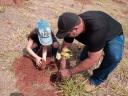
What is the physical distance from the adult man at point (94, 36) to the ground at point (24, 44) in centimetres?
48

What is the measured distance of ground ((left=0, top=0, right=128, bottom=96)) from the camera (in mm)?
4859

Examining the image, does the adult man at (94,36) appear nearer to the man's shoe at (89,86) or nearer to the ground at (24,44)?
the man's shoe at (89,86)

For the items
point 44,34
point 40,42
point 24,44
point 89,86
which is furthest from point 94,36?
point 24,44

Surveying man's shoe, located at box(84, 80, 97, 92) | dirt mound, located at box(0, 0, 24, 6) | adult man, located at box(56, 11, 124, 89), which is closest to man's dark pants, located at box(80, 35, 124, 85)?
adult man, located at box(56, 11, 124, 89)

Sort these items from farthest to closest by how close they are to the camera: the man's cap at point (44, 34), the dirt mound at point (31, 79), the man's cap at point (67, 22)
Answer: the dirt mound at point (31, 79)
the man's cap at point (44, 34)
the man's cap at point (67, 22)

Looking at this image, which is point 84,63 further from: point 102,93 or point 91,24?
point 102,93

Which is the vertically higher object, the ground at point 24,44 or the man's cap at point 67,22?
the man's cap at point 67,22

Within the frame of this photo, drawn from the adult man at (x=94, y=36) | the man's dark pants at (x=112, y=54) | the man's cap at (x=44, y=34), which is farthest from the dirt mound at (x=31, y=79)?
the man's dark pants at (x=112, y=54)

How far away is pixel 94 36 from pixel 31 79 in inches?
55.2

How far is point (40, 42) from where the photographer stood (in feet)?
15.7

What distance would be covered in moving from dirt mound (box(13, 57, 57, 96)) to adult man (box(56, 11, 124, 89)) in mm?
451

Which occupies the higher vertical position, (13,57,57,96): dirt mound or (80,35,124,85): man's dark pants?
(80,35,124,85): man's dark pants

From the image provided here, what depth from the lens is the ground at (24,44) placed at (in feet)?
15.9

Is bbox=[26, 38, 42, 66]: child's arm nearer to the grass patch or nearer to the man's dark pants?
the grass patch
